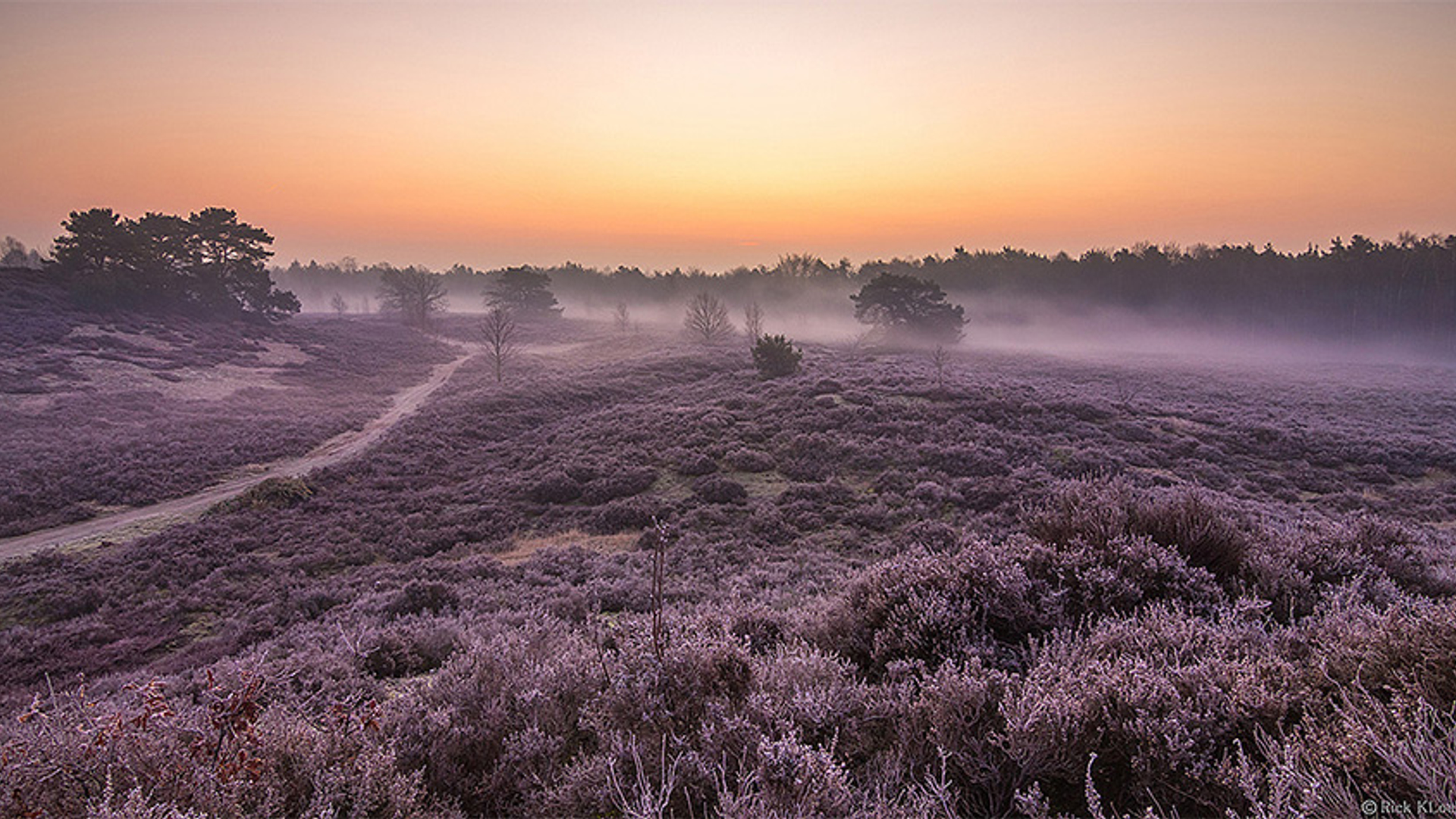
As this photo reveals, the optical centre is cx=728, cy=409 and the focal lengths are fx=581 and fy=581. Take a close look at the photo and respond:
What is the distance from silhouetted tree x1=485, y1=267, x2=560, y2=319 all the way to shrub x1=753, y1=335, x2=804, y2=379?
7517cm

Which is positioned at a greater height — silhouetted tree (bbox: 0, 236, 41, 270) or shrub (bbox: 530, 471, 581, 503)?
silhouetted tree (bbox: 0, 236, 41, 270)

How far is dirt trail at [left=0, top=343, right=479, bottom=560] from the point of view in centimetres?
1512

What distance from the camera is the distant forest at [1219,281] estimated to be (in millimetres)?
65750

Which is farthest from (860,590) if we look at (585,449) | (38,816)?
(585,449)

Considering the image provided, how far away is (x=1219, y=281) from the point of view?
76.8 m

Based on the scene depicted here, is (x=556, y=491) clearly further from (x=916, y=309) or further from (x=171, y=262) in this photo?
(x=171, y=262)

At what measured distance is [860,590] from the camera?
524 centimetres

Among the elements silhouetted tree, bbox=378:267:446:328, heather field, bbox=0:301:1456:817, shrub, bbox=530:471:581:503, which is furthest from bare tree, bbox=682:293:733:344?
heather field, bbox=0:301:1456:817

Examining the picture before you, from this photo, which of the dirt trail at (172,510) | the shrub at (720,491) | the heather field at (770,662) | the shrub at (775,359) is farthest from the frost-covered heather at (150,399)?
the shrub at (775,359)

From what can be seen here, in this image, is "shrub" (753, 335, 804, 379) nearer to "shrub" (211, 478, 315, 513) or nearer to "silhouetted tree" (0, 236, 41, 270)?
"shrub" (211, 478, 315, 513)

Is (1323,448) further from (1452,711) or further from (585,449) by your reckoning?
(585,449)

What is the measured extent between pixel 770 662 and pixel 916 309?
209 feet

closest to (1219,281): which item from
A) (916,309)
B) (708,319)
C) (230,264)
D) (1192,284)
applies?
(1192,284)

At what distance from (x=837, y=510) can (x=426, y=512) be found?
12027mm
